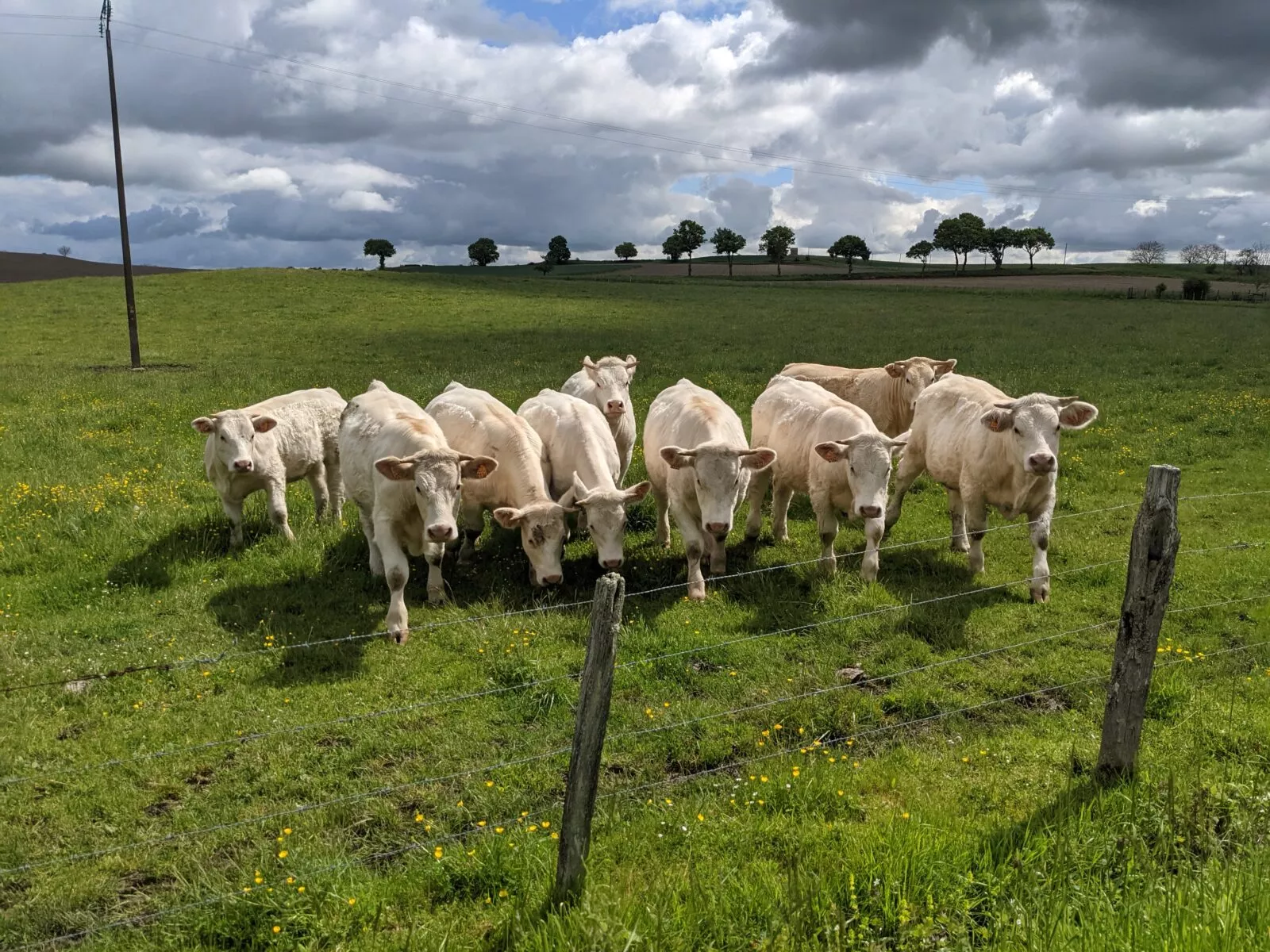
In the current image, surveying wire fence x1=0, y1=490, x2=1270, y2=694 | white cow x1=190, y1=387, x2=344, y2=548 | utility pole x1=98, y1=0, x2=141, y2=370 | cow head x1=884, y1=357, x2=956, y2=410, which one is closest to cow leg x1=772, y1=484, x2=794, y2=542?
wire fence x1=0, y1=490, x2=1270, y2=694

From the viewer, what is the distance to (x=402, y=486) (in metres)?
8.69

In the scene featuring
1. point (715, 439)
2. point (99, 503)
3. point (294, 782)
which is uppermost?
point (715, 439)

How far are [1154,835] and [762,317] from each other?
36821mm

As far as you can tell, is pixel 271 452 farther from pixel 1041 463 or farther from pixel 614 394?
pixel 1041 463

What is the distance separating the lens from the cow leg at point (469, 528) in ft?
32.9

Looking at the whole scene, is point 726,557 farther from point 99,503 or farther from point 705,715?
point 99,503

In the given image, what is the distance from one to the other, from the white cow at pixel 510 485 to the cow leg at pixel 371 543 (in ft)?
3.16

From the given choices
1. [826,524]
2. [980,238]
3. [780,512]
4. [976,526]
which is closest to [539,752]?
[826,524]

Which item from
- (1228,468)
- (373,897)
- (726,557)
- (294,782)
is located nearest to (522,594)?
(726,557)

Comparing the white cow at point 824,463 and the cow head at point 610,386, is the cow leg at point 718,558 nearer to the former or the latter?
the white cow at point 824,463

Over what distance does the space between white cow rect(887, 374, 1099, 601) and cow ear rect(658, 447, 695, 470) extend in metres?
3.07

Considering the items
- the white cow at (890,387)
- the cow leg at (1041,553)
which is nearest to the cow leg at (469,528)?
the cow leg at (1041,553)

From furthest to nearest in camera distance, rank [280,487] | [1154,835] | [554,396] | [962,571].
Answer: [554,396] → [280,487] → [962,571] → [1154,835]

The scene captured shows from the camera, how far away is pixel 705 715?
649 centimetres
